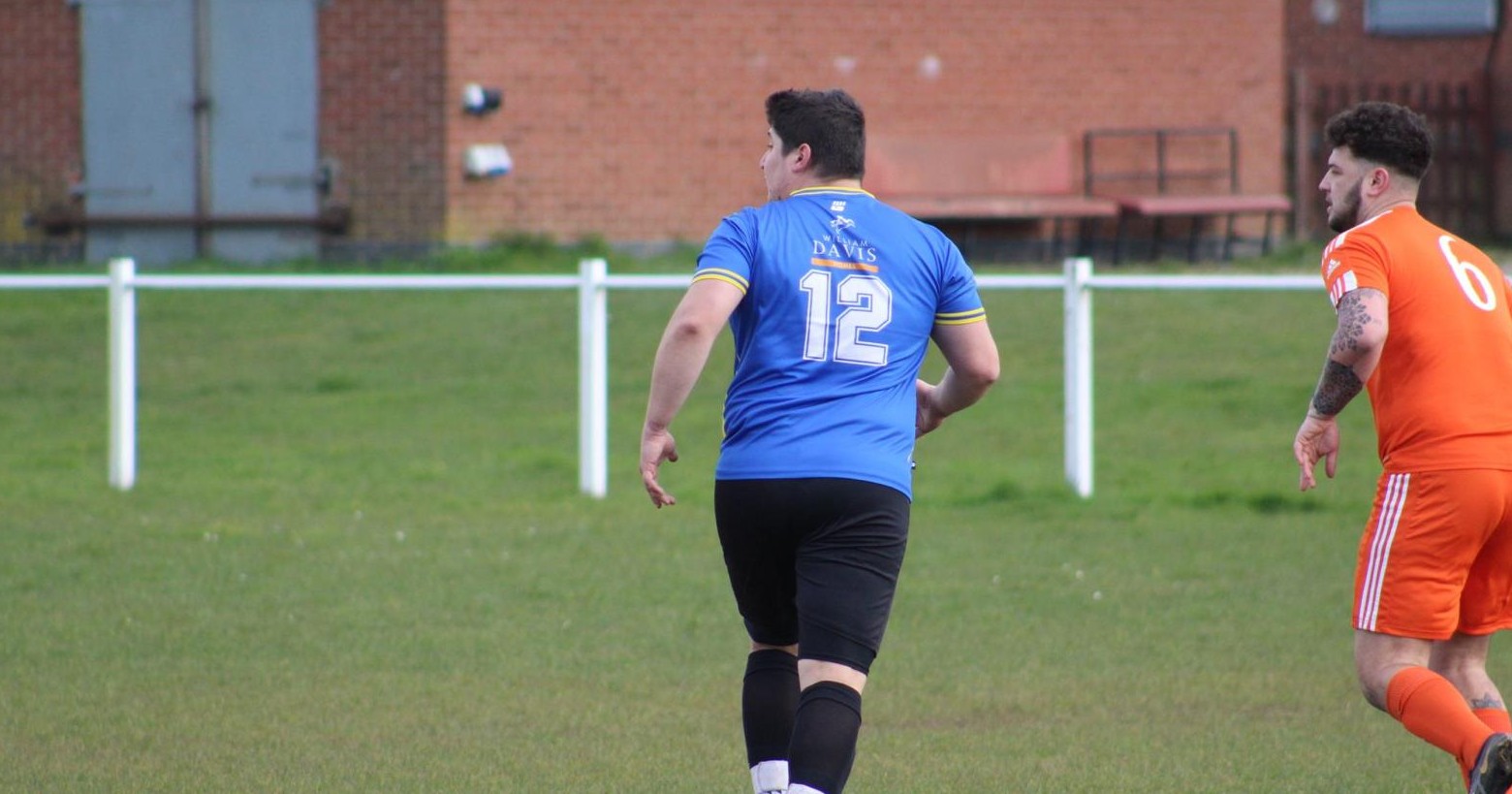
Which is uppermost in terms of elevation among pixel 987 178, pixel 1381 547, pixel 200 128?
pixel 200 128

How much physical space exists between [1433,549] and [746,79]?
14.1 meters

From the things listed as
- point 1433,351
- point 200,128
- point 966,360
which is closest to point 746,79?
point 200,128

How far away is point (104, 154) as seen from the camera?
17453 mm

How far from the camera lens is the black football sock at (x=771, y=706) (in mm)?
4410

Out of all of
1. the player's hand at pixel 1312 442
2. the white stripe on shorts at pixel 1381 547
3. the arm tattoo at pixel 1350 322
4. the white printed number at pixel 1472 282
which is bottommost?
the white stripe on shorts at pixel 1381 547

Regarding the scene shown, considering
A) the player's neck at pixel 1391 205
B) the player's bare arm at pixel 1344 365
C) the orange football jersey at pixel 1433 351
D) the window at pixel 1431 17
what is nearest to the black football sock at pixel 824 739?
the player's bare arm at pixel 1344 365

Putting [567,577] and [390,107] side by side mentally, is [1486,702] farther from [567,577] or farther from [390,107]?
[390,107]

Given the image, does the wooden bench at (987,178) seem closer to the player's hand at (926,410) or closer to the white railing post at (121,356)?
the white railing post at (121,356)

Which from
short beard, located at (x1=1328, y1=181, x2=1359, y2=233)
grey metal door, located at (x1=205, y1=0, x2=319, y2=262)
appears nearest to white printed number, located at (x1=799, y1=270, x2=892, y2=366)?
short beard, located at (x1=1328, y1=181, x2=1359, y2=233)

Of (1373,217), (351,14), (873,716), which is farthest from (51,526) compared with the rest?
(351,14)

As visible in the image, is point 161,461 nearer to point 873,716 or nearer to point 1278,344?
Result: point 873,716

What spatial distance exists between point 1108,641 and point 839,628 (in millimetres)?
3236

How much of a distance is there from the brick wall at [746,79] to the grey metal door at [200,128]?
1.53 metres

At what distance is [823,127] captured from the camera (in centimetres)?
425
